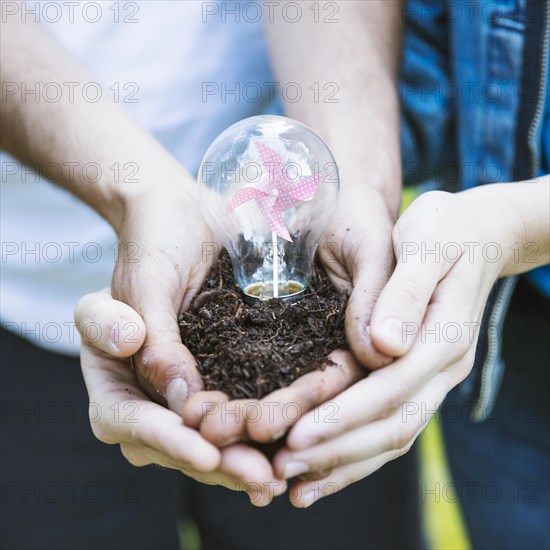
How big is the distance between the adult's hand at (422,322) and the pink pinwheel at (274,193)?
0.98 ft

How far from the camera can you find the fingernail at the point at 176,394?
1.45 m

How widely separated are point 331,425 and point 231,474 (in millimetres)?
218

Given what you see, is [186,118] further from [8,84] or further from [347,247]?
[347,247]

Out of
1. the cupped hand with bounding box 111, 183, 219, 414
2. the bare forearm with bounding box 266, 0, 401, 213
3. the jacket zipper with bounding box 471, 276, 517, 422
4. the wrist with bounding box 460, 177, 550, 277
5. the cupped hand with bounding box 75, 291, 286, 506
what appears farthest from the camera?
the bare forearm with bounding box 266, 0, 401, 213

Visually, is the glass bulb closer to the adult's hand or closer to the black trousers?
the adult's hand

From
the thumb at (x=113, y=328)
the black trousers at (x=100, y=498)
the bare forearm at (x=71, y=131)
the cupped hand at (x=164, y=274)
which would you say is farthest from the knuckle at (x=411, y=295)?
the black trousers at (x=100, y=498)

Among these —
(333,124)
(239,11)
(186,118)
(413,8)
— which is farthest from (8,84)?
(413,8)

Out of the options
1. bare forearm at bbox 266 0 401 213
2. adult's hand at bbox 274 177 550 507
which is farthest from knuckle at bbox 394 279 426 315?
bare forearm at bbox 266 0 401 213

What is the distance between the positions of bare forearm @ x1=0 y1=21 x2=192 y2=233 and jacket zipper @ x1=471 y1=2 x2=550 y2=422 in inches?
41.2

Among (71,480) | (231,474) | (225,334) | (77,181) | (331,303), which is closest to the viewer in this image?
(231,474)

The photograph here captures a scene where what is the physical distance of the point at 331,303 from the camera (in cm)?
179

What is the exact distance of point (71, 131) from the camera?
2033mm

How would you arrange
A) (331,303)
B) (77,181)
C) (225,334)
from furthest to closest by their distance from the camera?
(77,181), (331,303), (225,334)

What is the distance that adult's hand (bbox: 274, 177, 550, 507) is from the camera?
135cm
